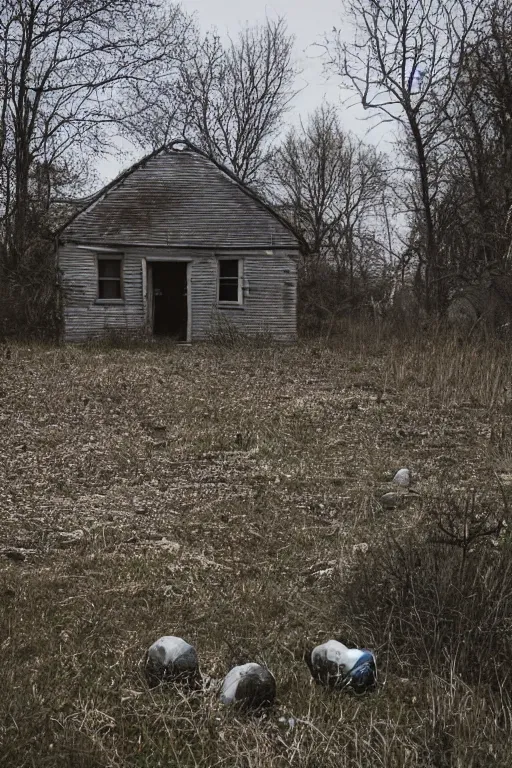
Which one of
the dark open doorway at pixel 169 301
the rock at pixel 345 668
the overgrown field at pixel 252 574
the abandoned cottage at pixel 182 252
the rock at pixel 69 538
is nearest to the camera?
the overgrown field at pixel 252 574

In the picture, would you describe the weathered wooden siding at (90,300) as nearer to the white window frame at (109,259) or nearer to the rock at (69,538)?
the white window frame at (109,259)

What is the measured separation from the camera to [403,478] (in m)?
6.05

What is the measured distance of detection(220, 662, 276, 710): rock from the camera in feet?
8.89

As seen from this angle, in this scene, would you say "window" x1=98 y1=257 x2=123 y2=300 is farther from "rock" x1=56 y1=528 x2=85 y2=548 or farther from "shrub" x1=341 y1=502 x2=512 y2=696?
"shrub" x1=341 y1=502 x2=512 y2=696

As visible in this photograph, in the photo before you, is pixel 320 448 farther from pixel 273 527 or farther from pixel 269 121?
pixel 269 121

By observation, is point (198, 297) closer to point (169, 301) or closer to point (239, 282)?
point (239, 282)

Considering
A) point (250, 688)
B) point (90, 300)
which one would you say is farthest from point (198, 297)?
point (250, 688)

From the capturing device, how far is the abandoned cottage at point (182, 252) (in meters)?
18.0

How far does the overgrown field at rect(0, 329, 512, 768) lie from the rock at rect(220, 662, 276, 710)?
70 mm

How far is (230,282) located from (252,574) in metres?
15.7

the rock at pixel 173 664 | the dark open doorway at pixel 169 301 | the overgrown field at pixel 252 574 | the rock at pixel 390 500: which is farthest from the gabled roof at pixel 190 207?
the rock at pixel 173 664

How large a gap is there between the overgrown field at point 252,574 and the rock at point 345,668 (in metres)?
0.06

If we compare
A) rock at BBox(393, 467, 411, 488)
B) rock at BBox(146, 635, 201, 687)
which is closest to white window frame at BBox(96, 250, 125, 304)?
rock at BBox(393, 467, 411, 488)

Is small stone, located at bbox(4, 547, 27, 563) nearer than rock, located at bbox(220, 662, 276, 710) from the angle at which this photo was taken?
No
